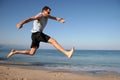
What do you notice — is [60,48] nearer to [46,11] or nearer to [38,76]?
[46,11]

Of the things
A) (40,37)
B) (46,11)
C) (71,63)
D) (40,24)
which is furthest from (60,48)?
(71,63)

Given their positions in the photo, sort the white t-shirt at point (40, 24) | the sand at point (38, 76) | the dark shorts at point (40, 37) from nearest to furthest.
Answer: the white t-shirt at point (40, 24) < the dark shorts at point (40, 37) < the sand at point (38, 76)

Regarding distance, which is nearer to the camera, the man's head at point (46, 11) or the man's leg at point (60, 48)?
the man's head at point (46, 11)

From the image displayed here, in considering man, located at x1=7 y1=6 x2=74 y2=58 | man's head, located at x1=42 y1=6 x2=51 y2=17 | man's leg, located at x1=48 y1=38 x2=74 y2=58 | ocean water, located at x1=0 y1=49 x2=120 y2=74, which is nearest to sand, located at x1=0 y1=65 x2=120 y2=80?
ocean water, located at x1=0 y1=49 x2=120 y2=74

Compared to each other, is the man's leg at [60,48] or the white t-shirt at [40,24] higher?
the white t-shirt at [40,24]

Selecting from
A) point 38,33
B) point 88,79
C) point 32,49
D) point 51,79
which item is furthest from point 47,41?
point 88,79

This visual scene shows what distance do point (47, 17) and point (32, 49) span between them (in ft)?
4.43

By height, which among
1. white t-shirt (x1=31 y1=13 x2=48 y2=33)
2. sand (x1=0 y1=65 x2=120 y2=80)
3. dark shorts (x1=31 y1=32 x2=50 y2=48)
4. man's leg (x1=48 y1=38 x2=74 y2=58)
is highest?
white t-shirt (x1=31 y1=13 x2=48 y2=33)

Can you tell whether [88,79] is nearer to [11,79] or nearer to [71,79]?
[71,79]

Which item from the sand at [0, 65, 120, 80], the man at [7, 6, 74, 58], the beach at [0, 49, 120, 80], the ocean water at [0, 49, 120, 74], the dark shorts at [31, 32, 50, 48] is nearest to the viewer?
the man at [7, 6, 74, 58]

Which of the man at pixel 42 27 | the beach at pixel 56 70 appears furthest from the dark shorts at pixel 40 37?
the beach at pixel 56 70

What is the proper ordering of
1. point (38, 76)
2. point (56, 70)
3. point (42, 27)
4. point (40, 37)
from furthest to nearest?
point (56, 70), point (38, 76), point (40, 37), point (42, 27)

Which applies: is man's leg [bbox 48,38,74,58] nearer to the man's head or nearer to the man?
the man

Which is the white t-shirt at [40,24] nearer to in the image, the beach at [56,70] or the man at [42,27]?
the man at [42,27]
